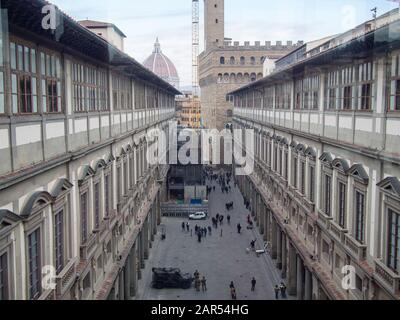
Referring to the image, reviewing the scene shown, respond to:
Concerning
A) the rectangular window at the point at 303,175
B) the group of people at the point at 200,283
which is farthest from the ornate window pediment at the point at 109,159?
the group of people at the point at 200,283

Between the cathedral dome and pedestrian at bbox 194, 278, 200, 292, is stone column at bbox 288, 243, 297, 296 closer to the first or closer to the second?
pedestrian at bbox 194, 278, 200, 292

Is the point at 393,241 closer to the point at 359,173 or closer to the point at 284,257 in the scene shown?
the point at 359,173

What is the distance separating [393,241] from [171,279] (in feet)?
64.1

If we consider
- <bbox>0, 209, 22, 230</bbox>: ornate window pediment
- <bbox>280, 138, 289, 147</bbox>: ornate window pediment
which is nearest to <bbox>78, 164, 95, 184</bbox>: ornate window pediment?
<bbox>0, 209, 22, 230</bbox>: ornate window pediment

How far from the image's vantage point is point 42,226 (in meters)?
13.6

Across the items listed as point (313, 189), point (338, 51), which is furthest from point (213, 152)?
point (338, 51)

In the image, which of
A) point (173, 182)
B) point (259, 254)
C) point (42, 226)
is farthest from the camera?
point (173, 182)

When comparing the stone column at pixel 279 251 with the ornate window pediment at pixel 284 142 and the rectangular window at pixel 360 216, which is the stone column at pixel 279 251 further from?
the rectangular window at pixel 360 216

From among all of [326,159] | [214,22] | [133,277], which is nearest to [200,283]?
[133,277]

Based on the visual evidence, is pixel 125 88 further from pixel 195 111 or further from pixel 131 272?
pixel 195 111

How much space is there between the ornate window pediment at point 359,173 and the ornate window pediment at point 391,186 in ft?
4.45

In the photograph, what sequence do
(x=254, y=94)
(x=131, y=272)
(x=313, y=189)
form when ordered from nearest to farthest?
(x=313, y=189) < (x=131, y=272) < (x=254, y=94)

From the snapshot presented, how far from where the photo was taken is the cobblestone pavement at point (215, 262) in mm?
31594

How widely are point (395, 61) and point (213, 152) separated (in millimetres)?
72017
